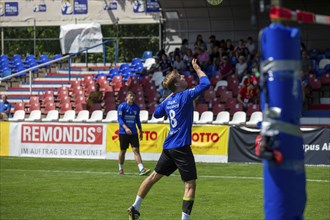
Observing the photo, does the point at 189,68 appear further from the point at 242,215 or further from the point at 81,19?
the point at 242,215

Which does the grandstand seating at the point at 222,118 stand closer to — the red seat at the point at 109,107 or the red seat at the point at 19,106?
the red seat at the point at 109,107

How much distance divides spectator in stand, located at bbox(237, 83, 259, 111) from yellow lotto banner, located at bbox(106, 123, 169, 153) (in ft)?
12.2

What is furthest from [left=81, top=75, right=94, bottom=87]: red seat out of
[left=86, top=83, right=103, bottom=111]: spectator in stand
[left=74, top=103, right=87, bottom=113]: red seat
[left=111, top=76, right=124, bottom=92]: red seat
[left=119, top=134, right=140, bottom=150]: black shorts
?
[left=119, top=134, right=140, bottom=150]: black shorts

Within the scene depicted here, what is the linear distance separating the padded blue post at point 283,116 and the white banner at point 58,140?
2187 centimetres

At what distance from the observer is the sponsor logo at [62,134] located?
29.8 m

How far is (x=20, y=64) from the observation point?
42031mm

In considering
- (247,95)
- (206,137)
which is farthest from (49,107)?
(206,137)

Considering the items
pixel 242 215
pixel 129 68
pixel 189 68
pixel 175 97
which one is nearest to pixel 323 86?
pixel 189 68

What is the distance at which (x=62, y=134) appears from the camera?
30547 mm

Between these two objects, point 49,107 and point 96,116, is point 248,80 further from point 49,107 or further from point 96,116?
point 49,107

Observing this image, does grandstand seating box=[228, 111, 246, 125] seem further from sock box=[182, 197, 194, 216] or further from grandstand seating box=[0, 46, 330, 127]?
sock box=[182, 197, 194, 216]

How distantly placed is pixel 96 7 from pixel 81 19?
103 cm

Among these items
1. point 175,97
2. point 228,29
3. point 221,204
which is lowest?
point 221,204

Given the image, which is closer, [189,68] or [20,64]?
[189,68]
